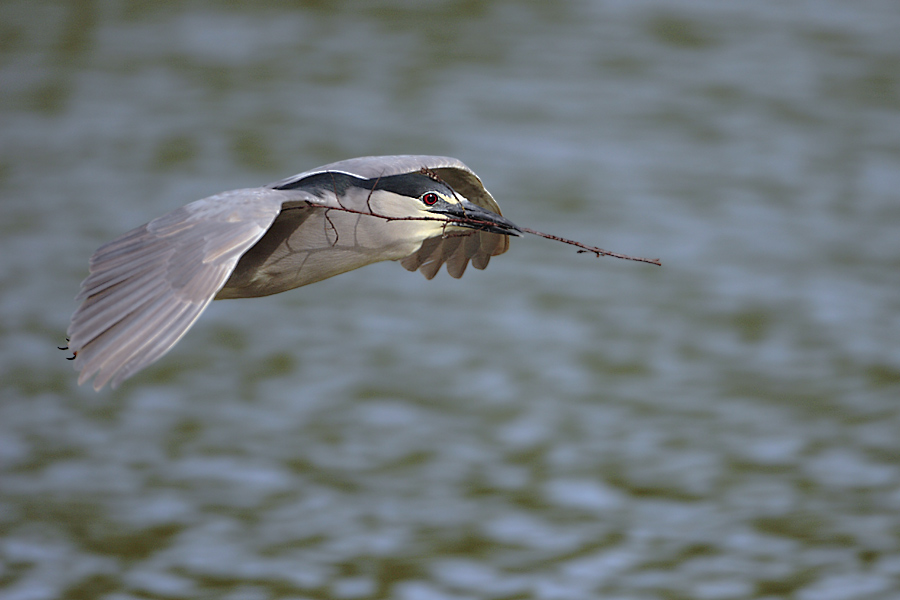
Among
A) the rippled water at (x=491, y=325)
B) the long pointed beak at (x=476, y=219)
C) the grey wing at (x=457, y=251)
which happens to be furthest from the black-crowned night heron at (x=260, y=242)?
the rippled water at (x=491, y=325)

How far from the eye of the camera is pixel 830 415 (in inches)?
444

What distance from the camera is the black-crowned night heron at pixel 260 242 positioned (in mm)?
3801

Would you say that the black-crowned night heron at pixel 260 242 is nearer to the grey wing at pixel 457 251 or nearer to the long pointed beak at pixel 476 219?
the long pointed beak at pixel 476 219

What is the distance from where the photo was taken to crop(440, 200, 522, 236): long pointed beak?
4348 mm

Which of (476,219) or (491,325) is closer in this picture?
(476,219)

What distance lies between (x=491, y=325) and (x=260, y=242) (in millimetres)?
8397

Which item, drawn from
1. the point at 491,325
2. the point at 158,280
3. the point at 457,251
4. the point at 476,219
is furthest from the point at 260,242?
the point at 491,325

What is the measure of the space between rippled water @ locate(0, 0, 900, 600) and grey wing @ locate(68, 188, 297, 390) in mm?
5059

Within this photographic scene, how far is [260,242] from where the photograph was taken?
442 cm

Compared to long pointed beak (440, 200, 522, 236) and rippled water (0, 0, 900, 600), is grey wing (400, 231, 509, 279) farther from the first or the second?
rippled water (0, 0, 900, 600)

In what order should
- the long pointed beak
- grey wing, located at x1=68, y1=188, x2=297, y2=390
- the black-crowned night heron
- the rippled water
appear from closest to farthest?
grey wing, located at x1=68, y1=188, x2=297, y2=390
the black-crowned night heron
the long pointed beak
the rippled water

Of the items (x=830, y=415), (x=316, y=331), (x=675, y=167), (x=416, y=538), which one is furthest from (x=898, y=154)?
(x=416, y=538)

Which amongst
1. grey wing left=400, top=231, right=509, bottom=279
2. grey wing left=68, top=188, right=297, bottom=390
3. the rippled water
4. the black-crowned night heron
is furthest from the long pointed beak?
the rippled water

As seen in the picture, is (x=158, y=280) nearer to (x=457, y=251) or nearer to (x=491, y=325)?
(x=457, y=251)
